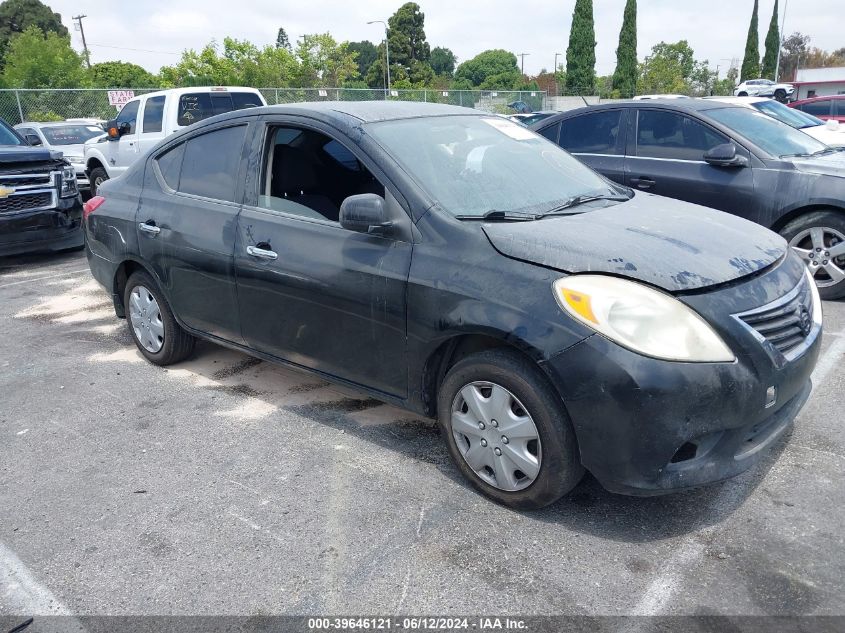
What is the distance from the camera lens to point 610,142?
7105 millimetres

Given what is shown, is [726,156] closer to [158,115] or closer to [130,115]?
[158,115]

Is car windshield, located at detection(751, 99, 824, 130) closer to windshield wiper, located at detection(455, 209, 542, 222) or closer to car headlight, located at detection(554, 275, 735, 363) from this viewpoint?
windshield wiper, located at detection(455, 209, 542, 222)

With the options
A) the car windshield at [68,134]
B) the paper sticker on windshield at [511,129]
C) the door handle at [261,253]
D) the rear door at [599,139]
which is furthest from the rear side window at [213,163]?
the car windshield at [68,134]

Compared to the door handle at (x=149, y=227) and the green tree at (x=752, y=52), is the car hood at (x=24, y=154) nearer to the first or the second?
the door handle at (x=149, y=227)

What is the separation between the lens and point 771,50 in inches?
2378

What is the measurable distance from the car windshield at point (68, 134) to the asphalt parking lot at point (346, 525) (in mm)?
12678

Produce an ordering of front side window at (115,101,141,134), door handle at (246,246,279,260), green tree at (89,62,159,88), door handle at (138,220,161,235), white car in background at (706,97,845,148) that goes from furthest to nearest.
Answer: green tree at (89,62,159,88) → front side window at (115,101,141,134) → white car in background at (706,97,845,148) → door handle at (138,220,161,235) → door handle at (246,246,279,260)

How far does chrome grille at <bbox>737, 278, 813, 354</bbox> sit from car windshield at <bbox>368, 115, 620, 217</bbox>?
1.13 meters

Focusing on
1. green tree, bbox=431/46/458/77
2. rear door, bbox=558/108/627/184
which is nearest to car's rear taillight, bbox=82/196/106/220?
rear door, bbox=558/108/627/184

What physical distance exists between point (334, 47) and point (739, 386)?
49.4 meters

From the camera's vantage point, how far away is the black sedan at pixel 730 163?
19.8ft

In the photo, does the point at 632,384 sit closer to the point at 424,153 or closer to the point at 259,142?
the point at 424,153

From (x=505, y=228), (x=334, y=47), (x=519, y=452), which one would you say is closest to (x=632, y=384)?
(x=519, y=452)

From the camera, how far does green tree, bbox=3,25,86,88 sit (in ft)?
103
